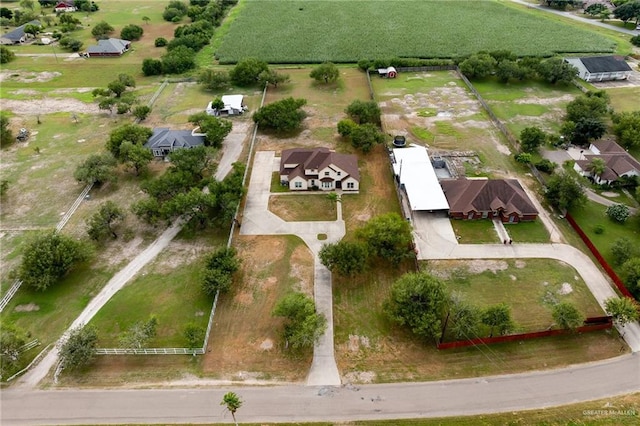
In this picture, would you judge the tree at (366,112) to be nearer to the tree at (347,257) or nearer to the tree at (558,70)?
the tree at (347,257)

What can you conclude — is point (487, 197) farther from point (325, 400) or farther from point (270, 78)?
point (270, 78)

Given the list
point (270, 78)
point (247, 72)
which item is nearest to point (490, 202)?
point (270, 78)

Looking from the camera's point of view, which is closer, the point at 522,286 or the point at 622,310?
the point at 622,310

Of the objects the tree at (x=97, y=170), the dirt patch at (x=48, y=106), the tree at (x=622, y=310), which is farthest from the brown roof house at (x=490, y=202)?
the dirt patch at (x=48, y=106)

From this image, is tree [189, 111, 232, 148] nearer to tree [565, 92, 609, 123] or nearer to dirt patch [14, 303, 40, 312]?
dirt patch [14, 303, 40, 312]

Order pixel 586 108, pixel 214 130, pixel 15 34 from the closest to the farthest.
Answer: pixel 214 130, pixel 586 108, pixel 15 34

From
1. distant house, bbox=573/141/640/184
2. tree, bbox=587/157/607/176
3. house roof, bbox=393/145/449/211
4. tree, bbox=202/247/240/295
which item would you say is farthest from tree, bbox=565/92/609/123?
tree, bbox=202/247/240/295

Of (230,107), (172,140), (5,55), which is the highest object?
(172,140)
